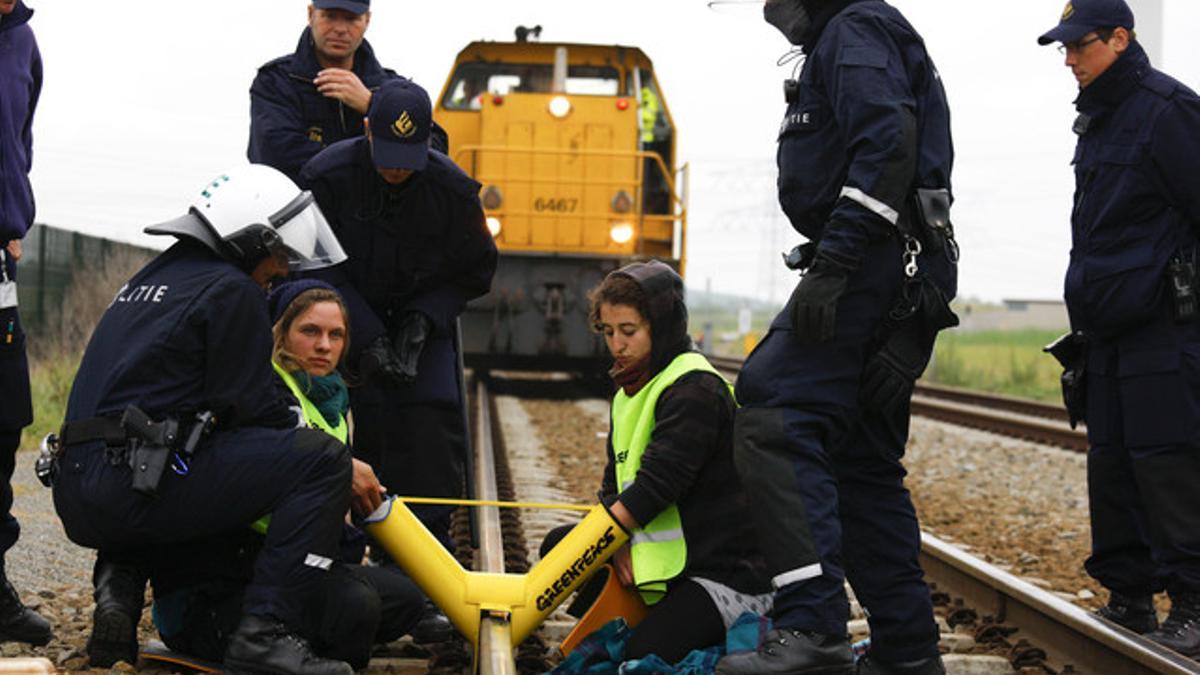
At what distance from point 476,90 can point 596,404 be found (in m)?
3.62

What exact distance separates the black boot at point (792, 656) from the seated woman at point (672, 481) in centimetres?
27

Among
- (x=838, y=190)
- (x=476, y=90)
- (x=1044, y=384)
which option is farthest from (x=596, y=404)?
(x=838, y=190)

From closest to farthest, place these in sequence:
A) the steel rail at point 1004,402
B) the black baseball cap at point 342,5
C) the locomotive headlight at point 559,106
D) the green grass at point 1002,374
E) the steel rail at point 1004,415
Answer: the black baseball cap at point 342,5, the steel rail at point 1004,415, the locomotive headlight at point 559,106, the steel rail at point 1004,402, the green grass at point 1002,374

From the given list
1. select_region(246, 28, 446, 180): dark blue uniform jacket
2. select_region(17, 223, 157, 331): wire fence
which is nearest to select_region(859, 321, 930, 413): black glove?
select_region(246, 28, 446, 180): dark blue uniform jacket

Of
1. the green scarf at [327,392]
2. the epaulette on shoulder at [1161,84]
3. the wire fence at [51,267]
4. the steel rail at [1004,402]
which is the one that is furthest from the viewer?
the wire fence at [51,267]

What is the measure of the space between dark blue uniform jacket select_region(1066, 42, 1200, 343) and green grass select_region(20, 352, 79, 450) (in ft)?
20.5

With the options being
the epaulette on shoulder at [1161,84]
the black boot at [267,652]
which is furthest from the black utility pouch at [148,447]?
the epaulette on shoulder at [1161,84]

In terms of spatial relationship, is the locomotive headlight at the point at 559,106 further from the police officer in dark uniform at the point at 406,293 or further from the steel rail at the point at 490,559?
the police officer in dark uniform at the point at 406,293

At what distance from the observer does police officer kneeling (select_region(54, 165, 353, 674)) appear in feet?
11.5

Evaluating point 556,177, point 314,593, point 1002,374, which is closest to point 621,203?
point 556,177

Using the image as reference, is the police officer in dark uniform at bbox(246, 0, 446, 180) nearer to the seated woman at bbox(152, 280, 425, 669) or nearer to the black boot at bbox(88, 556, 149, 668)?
the seated woman at bbox(152, 280, 425, 669)

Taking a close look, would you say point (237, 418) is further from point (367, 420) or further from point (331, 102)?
point (331, 102)

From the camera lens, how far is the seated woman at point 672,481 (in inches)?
149

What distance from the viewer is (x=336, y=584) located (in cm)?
383
